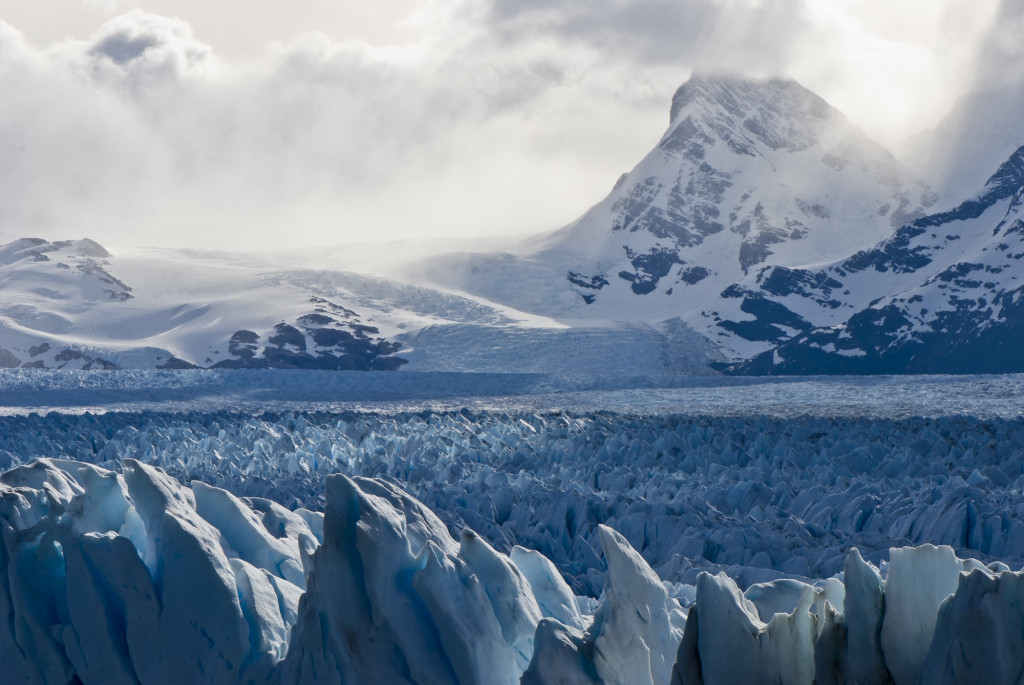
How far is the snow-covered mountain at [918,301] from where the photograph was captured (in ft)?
214

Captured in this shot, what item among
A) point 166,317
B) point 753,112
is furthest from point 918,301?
point 753,112

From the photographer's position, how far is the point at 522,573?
15.7 feet

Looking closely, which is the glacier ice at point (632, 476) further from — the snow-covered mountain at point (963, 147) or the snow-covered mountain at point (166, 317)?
the snow-covered mountain at point (963, 147)

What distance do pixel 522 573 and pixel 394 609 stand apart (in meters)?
0.68

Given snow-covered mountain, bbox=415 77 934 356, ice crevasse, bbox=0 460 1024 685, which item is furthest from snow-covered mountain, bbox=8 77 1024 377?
ice crevasse, bbox=0 460 1024 685

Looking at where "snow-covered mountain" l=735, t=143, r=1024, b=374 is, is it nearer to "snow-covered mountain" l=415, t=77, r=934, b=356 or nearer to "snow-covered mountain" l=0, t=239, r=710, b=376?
"snow-covered mountain" l=415, t=77, r=934, b=356

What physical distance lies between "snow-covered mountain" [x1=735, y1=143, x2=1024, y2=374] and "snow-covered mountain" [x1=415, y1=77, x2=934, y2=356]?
15.9 feet

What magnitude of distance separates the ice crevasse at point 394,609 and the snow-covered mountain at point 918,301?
5404 cm

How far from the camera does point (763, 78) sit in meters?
131

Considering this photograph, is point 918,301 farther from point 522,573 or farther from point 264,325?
point 522,573

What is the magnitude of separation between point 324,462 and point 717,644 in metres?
8.48

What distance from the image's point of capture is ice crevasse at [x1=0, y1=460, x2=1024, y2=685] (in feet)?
12.5

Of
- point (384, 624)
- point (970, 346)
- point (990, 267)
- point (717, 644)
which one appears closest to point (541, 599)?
point (384, 624)

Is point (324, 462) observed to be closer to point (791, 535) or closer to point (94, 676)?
point (791, 535)
